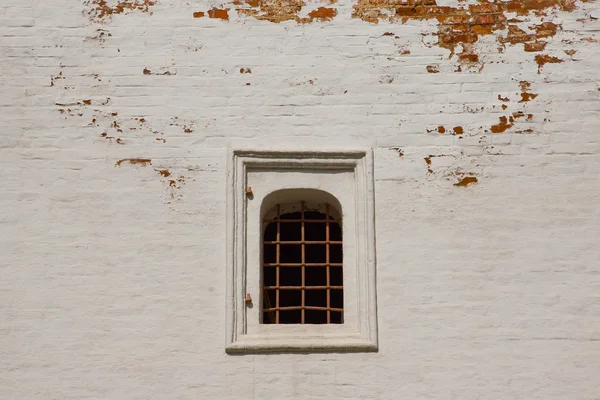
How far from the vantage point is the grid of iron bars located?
23.6 feet

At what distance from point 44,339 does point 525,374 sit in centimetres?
342

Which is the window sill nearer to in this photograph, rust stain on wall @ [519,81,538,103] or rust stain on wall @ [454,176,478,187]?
rust stain on wall @ [454,176,478,187]

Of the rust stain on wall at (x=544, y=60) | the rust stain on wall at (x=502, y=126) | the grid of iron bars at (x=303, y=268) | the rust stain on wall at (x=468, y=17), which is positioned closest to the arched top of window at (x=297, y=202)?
the grid of iron bars at (x=303, y=268)

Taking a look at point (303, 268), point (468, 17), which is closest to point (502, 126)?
point (468, 17)

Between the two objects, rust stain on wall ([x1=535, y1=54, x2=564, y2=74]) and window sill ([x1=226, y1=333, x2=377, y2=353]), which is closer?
window sill ([x1=226, y1=333, x2=377, y2=353])

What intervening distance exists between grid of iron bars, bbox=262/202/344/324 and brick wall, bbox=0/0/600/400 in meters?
0.43

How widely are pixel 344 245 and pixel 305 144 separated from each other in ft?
2.71

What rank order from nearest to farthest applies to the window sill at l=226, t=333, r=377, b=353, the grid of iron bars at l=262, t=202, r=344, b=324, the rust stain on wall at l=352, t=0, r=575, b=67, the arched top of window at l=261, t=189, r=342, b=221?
the window sill at l=226, t=333, r=377, b=353
the grid of iron bars at l=262, t=202, r=344, b=324
the arched top of window at l=261, t=189, r=342, b=221
the rust stain on wall at l=352, t=0, r=575, b=67

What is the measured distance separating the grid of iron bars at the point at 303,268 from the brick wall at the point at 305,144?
1.42 feet

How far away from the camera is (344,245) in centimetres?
718

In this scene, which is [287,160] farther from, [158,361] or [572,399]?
[572,399]

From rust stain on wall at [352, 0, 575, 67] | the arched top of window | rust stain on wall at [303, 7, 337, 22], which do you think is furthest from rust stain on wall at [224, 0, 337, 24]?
the arched top of window

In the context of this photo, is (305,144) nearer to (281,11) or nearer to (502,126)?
(281,11)

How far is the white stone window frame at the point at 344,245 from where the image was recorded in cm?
686
